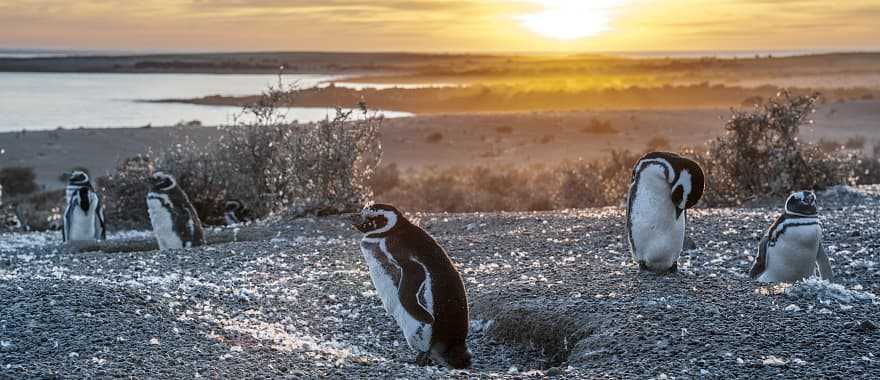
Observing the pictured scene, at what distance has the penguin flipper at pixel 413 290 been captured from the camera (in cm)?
546

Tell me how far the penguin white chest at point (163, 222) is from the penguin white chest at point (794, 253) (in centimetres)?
587

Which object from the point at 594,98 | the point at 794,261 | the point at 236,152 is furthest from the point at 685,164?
the point at 594,98

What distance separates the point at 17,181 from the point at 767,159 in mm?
15355

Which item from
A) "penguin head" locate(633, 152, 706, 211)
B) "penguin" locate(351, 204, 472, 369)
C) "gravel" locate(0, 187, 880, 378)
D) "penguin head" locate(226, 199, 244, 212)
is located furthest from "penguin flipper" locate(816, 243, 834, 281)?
"penguin head" locate(226, 199, 244, 212)

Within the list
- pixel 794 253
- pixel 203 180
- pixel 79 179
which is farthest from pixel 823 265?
pixel 203 180

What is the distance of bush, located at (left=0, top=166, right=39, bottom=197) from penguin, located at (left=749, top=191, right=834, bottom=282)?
55.4ft

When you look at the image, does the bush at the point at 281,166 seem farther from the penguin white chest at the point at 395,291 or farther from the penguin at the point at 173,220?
the penguin white chest at the point at 395,291

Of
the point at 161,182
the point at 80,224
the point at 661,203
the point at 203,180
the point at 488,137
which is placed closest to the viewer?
the point at 661,203

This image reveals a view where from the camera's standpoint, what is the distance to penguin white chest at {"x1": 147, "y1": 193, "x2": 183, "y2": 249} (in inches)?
405

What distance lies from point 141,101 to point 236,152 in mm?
45297

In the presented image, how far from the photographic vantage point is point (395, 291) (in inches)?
221

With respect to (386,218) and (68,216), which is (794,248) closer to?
(386,218)

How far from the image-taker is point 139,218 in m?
14.4

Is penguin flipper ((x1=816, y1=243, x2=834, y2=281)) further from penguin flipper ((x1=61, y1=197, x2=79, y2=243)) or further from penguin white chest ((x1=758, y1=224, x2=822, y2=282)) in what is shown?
penguin flipper ((x1=61, y1=197, x2=79, y2=243))
